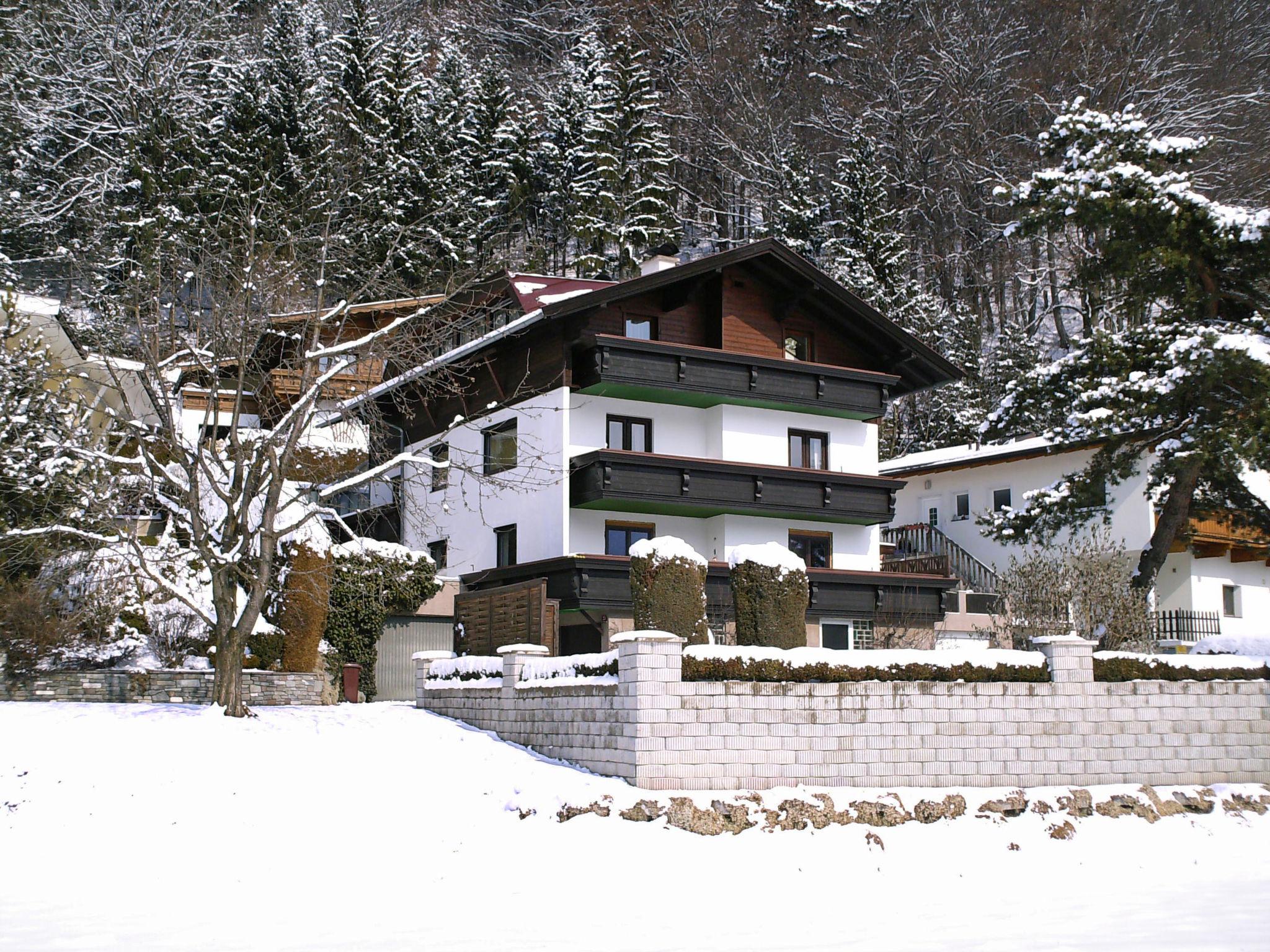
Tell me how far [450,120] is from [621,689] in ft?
125

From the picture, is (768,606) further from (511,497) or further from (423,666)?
(511,497)

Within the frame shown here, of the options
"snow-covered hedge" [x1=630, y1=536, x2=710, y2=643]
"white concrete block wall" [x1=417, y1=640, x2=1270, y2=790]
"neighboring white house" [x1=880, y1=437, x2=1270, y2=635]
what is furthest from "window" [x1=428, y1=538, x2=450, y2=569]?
"neighboring white house" [x1=880, y1=437, x2=1270, y2=635]

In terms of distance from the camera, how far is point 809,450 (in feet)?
112

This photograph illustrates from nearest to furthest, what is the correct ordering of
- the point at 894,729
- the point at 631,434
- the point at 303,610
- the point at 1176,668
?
1. the point at 894,729
2. the point at 1176,668
3. the point at 303,610
4. the point at 631,434

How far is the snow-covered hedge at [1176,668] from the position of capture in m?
19.8

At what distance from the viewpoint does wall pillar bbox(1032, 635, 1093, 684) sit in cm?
1923

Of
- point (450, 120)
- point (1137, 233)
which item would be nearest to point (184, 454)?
point (1137, 233)

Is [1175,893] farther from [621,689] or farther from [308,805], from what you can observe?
[308,805]

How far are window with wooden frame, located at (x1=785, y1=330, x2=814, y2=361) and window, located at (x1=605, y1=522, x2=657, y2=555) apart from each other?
6700 mm

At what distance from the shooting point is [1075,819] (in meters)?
17.7

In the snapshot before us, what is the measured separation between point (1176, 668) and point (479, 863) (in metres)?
12.2

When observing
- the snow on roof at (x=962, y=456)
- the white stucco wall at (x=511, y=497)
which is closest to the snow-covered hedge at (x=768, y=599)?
the white stucco wall at (x=511, y=497)

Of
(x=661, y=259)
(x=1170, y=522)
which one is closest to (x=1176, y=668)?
(x=1170, y=522)

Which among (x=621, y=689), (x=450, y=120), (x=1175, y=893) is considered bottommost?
(x=1175, y=893)
